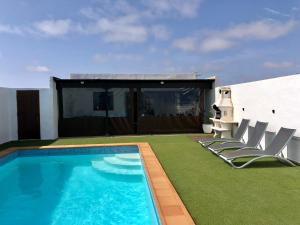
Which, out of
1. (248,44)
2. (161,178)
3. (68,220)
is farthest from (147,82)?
(248,44)

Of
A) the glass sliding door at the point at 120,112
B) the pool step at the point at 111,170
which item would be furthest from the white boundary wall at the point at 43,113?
the pool step at the point at 111,170

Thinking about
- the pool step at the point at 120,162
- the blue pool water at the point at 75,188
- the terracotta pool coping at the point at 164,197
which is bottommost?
the blue pool water at the point at 75,188

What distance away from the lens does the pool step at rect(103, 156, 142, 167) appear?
967cm

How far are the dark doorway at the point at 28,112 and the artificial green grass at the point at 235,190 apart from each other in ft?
26.8

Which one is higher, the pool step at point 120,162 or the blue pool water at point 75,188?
the pool step at point 120,162

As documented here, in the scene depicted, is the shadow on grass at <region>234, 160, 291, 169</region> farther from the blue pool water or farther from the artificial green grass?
the blue pool water

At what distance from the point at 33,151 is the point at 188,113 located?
8306 mm

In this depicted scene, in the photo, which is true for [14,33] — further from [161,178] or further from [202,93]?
[161,178]

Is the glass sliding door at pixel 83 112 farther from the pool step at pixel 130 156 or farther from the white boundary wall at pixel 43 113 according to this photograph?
the pool step at pixel 130 156

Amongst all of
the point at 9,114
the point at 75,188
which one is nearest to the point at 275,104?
the point at 75,188

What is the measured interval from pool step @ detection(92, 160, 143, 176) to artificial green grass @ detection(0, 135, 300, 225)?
93 cm

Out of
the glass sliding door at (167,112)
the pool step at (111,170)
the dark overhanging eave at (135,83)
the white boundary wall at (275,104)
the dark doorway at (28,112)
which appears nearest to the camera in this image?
the white boundary wall at (275,104)

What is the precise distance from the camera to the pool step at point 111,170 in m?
8.77

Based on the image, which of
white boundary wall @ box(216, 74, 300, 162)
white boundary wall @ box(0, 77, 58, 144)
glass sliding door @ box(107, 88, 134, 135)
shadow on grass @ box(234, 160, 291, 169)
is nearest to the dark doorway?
white boundary wall @ box(0, 77, 58, 144)
